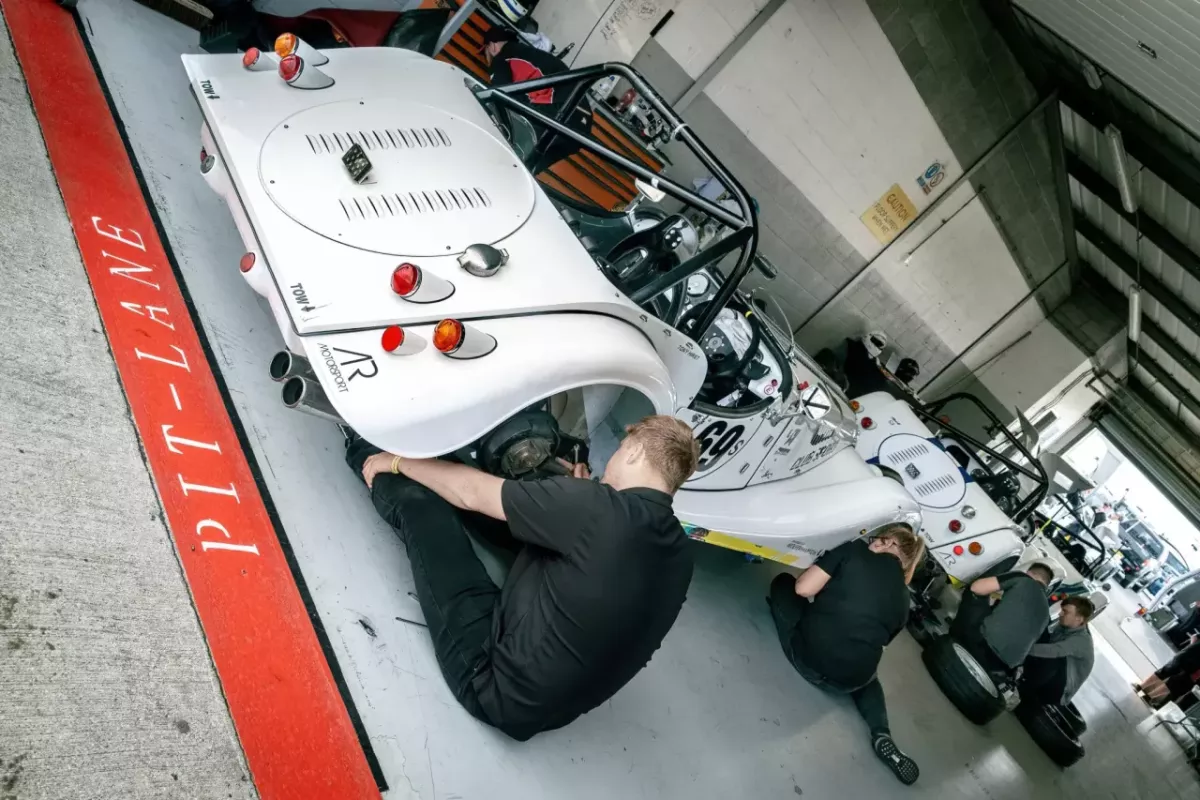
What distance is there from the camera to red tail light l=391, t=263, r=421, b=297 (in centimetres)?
226

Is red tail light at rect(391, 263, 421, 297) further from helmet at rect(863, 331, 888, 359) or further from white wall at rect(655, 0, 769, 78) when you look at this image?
helmet at rect(863, 331, 888, 359)

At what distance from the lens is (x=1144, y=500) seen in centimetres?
1642

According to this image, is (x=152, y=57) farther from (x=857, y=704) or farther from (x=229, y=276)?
(x=857, y=704)

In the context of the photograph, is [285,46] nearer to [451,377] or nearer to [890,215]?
[451,377]

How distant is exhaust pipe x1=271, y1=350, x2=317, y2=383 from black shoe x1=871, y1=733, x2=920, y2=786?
353cm

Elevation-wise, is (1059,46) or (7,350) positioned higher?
(1059,46)

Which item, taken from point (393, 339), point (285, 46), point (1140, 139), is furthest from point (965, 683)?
point (1140, 139)

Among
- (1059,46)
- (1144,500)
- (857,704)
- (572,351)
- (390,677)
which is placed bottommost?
(390,677)

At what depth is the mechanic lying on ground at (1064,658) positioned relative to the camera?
17.9ft

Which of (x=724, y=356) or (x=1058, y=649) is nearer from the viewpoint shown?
(x=724, y=356)

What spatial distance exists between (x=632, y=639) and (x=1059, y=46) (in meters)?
7.30

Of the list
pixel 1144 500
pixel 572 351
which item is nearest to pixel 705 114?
pixel 572 351

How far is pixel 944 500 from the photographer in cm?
570

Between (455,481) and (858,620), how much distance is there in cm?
232
